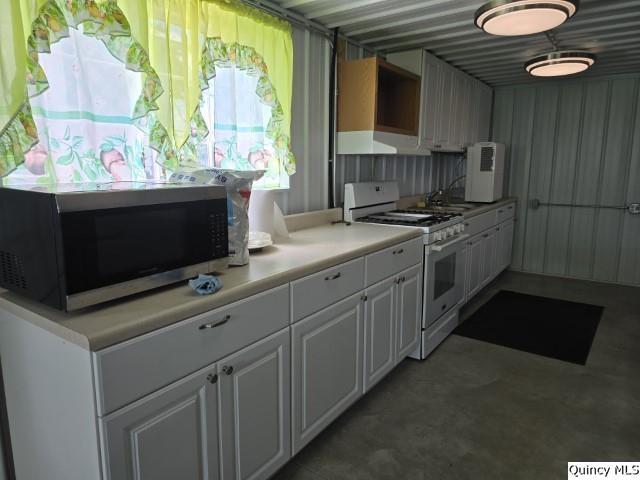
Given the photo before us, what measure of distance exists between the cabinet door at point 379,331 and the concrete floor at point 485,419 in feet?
0.60

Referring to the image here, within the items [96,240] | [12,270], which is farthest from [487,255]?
[12,270]

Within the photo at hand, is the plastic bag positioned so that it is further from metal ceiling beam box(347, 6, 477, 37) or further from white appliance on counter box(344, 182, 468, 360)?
metal ceiling beam box(347, 6, 477, 37)

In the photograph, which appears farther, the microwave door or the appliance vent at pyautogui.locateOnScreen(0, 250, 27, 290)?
the microwave door

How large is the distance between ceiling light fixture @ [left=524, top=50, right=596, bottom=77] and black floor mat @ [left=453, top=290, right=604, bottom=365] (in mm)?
1929

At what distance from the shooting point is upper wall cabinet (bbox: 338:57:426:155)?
286 cm

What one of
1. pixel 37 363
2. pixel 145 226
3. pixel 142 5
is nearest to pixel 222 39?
pixel 142 5

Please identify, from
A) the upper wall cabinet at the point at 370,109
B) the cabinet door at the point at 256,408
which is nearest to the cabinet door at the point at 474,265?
the upper wall cabinet at the point at 370,109

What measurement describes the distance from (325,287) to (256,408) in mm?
565

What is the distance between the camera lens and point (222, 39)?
6.88ft

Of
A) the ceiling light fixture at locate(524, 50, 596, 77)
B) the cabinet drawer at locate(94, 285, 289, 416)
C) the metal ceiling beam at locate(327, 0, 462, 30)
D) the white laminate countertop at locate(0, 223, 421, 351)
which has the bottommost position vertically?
the cabinet drawer at locate(94, 285, 289, 416)

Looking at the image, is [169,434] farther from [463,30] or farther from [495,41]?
[495,41]

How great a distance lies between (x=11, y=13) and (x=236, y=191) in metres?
0.88

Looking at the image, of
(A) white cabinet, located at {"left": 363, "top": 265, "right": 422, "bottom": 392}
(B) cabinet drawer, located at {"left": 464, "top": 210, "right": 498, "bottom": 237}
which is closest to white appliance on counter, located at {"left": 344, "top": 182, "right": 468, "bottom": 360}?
(A) white cabinet, located at {"left": 363, "top": 265, "right": 422, "bottom": 392}

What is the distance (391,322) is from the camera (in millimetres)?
2512
